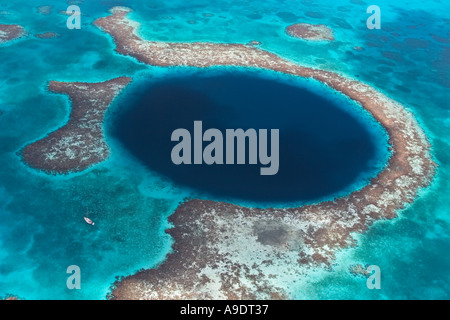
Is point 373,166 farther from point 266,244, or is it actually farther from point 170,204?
point 170,204

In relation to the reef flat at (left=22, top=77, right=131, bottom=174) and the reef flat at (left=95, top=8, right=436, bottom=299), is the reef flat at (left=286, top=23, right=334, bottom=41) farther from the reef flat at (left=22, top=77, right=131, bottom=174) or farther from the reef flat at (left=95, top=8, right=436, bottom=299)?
the reef flat at (left=22, top=77, right=131, bottom=174)

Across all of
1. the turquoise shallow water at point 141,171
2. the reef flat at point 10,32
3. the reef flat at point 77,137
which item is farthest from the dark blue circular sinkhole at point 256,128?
the reef flat at point 10,32

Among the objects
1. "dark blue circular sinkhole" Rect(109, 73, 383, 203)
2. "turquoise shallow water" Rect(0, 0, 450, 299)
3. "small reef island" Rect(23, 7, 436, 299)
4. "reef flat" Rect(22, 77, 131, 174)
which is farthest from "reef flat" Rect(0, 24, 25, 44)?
"dark blue circular sinkhole" Rect(109, 73, 383, 203)

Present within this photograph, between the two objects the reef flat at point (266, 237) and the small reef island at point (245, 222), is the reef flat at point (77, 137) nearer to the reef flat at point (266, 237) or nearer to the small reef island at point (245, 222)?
the small reef island at point (245, 222)

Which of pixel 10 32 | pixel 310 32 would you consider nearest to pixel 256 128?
pixel 310 32
